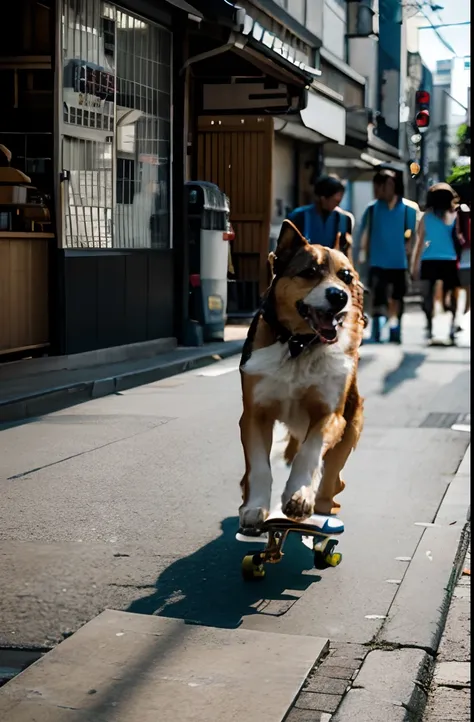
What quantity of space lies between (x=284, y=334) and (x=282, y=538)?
2.79 feet

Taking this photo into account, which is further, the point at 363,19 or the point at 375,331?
the point at 375,331

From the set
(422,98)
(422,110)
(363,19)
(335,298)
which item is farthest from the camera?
(422,98)

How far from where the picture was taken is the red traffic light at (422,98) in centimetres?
875

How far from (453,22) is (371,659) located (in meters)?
2.08

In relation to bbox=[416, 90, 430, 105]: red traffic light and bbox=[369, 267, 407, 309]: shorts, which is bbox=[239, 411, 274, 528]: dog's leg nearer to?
bbox=[416, 90, 430, 105]: red traffic light

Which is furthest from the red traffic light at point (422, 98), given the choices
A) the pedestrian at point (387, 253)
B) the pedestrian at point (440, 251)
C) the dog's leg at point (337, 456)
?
the pedestrian at point (440, 251)

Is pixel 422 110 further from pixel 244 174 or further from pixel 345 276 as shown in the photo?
pixel 244 174

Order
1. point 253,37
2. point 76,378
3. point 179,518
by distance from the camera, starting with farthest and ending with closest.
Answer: point 253,37
point 76,378
point 179,518

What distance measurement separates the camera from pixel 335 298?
15.7 ft

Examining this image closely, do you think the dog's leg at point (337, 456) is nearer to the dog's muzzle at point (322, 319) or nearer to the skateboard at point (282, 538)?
the skateboard at point (282, 538)

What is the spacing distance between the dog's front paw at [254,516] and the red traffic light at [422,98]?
4.57 metres

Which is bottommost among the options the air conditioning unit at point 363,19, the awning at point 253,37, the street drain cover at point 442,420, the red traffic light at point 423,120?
the street drain cover at point 442,420

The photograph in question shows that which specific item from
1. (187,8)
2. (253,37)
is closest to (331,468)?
(253,37)

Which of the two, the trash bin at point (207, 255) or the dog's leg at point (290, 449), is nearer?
the dog's leg at point (290, 449)
